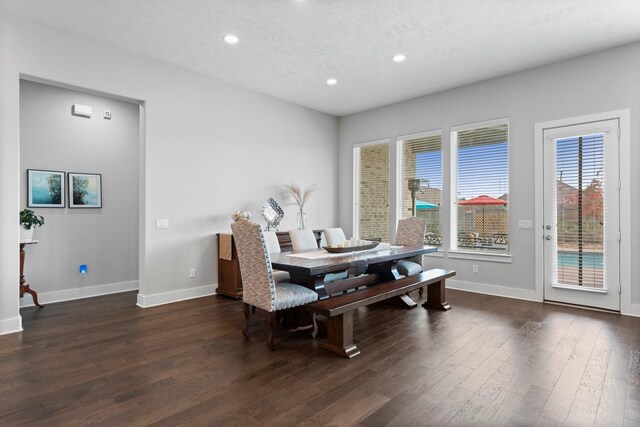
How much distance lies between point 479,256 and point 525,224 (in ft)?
2.55

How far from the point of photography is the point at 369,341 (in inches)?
127

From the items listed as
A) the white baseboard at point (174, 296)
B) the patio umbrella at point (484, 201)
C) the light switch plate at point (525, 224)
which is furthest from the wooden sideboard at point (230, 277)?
the light switch plate at point (525, 224)

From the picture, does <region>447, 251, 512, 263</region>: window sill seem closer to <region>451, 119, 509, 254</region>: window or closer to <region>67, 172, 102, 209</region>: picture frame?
<region>451, 119, 509, 254</region>: window

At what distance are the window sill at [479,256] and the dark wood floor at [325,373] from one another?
1156mm

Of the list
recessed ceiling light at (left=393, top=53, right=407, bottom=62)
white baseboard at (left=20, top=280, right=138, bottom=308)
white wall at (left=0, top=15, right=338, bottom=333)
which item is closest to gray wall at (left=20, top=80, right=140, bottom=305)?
white baseboard at (left=20, top=280, right=138, bottom=308)

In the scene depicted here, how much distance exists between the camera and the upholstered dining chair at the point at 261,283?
294cm

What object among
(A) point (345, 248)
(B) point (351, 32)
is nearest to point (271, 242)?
(A) point (345, 248)

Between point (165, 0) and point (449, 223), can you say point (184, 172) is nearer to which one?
point (165, 0)

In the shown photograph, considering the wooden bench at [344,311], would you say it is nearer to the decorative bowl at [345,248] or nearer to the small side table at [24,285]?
the decorative bowl at [345,248]

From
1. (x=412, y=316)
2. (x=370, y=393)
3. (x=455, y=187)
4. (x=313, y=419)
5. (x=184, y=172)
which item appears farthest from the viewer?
(x=455, y=187)

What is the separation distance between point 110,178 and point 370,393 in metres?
4.83

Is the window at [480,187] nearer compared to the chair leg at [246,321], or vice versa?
the chair leg at [246,321]

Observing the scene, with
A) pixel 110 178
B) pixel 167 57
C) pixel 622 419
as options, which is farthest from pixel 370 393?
pixel 110 178

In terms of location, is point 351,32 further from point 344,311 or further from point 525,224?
point 525,224
